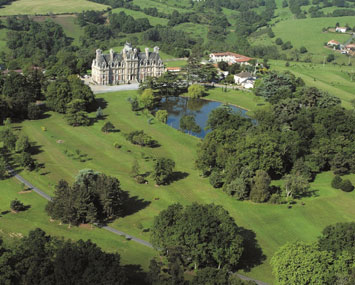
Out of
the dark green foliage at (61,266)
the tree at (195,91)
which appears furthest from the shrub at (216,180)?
the tree at (195,91)

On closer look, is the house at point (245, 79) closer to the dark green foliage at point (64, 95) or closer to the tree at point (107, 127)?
the dark green foliage at point (64, 95)

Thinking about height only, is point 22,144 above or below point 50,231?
above

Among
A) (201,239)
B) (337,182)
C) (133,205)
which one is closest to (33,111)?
(133,205)

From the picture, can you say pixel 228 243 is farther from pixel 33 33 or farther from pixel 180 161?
pixel 33 33

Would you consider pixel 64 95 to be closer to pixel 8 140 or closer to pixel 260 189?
pixel 8 140

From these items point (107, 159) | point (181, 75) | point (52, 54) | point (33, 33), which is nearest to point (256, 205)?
point (107, 159)

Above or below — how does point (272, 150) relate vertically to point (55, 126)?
above
